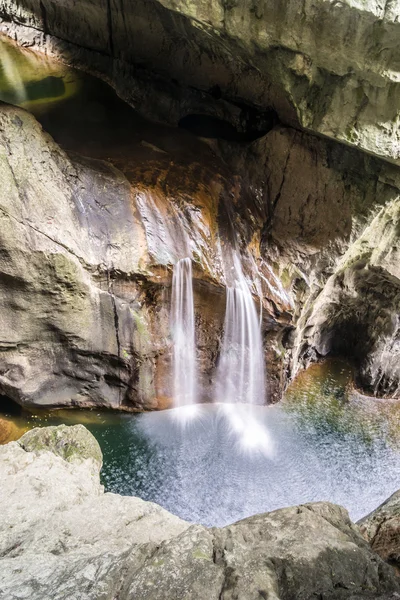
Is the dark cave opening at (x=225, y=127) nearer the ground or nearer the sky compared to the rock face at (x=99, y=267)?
nearer the sky

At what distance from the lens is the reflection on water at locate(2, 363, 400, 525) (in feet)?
23.2

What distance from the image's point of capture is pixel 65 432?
5.94 metres

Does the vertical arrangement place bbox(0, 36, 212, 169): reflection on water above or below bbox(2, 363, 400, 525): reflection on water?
above

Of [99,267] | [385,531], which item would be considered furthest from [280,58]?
[385,531]

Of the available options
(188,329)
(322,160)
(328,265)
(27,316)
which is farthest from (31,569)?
(322,160)

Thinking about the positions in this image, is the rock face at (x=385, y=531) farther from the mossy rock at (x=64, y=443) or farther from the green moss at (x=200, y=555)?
the mossy rock at (x=64, y=443)

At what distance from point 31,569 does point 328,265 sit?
23.2 ft

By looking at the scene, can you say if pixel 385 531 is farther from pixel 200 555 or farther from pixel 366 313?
pixel 366 313

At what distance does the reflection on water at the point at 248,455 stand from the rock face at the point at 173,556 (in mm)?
2996

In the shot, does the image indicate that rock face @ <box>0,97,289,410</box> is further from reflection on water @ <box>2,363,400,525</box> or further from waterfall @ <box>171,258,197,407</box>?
reflection on water @ <box>2,363,400,525</box>

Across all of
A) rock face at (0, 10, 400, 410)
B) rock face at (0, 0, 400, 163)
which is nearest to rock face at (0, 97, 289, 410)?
rock face at (0, 10, 400, 410)

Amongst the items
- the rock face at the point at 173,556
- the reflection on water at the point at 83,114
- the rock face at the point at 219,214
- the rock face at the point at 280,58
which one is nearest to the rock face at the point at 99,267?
the rock face at the point at 219,214

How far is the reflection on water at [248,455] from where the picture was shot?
7066 millimetres

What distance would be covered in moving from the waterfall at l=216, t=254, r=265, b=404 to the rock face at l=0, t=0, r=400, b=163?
3.03 m
